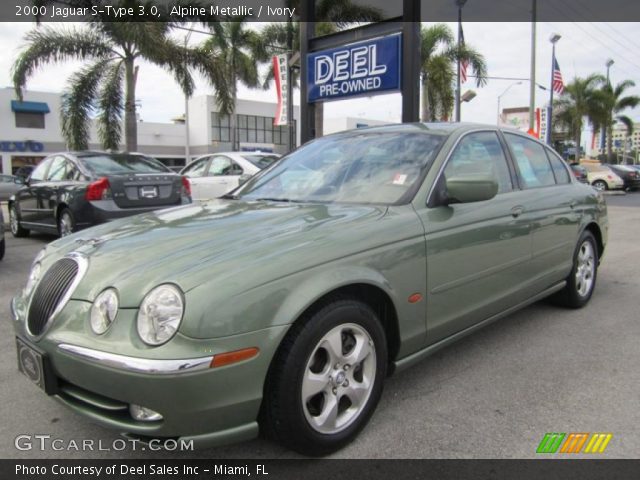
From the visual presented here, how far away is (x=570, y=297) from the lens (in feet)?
15.0

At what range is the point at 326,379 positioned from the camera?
2336mm

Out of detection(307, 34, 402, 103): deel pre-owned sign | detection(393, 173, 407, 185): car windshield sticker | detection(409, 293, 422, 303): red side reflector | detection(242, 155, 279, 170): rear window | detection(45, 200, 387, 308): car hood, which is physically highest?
detection(307, 34, 402, 103): deel pre-owned sign

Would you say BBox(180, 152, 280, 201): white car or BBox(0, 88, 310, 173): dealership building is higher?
BBox(0, 88, 310, 173): dealership building

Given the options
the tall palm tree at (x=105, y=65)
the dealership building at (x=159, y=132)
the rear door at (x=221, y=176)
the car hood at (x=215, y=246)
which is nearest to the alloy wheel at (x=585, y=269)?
the car hood at (x=215, y=246)

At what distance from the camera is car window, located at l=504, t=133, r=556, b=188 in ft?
13.0

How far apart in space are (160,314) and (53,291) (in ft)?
2.29

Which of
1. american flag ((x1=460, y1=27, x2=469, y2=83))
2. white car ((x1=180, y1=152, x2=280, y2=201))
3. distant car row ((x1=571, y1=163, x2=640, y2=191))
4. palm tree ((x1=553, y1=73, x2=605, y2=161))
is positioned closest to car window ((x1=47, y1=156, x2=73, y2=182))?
white car ((x1=180, y1=152, x2=280, y2=201))

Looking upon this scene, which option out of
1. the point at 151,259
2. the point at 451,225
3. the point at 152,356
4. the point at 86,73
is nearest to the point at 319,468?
the point at 152,356

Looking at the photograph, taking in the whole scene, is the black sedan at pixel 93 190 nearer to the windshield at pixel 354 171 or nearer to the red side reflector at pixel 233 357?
the windshield at pixel 354 171

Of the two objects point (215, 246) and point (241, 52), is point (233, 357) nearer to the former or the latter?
point (215, 246)

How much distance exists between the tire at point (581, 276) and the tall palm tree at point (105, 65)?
13516 millimetres

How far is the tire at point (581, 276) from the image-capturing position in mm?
4547

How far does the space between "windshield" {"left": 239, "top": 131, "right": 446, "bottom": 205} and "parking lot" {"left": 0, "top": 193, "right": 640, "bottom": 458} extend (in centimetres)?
116

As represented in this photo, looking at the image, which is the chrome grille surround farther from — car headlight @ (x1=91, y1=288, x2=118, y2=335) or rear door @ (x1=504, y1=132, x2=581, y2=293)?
rear door @ (x1=504, y1=132, x2=581, y2=293)
